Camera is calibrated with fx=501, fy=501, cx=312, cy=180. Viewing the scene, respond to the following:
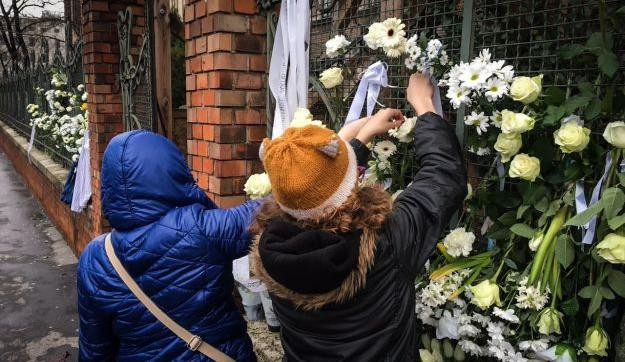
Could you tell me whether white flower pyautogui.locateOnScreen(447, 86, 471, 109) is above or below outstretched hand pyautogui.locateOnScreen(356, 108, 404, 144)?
above

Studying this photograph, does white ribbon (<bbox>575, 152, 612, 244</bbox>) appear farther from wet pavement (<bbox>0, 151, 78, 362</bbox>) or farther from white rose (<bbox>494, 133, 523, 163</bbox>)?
wet pavement (<bbox>0, 151, 78, 362</bbox>)

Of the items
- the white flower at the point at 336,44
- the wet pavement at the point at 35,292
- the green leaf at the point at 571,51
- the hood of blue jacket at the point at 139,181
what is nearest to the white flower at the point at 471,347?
the green leaf at the point at 571,51

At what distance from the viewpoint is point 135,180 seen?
179 cm

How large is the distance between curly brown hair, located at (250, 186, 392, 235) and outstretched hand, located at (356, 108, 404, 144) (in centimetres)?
40

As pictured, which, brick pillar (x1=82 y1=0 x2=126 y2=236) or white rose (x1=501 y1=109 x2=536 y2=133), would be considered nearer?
white rose (x1=501 y1=109 x2=536 y2=133)

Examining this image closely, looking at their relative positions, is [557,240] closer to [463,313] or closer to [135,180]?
[463,313]

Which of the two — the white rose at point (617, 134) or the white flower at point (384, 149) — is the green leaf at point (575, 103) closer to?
the white rose at point (617, 134)

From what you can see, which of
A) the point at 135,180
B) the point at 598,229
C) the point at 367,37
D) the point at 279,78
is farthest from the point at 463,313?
the point at 279,78

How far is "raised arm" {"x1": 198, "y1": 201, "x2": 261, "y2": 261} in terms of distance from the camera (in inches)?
73.3

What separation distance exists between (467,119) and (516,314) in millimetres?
653

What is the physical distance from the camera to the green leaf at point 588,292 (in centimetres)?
145

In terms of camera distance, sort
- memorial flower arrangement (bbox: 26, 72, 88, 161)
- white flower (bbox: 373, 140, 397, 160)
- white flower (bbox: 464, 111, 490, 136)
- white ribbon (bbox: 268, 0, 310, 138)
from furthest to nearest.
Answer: memorial flower arrangement (bbox: 26, 72, 88, 161) < white ribbon (bbox: 268, 0, 310, 138) < white flower (bbox: 373, 140, 397, 160) < white flower (bbox: 464, 111, 490, 136)

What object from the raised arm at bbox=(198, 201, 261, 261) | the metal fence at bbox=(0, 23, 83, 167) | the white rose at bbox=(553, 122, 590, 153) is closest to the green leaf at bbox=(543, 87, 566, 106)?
the white rose at bbox=(553, 122, 590, 153)

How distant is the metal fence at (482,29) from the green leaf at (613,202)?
0.38m
